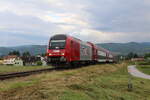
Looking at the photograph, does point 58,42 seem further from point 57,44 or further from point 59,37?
point 59,37

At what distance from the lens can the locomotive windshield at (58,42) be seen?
2600 centimetres

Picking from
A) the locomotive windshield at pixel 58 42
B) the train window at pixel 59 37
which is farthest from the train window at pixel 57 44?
the train window at pixel 59 37

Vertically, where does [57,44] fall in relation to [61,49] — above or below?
above

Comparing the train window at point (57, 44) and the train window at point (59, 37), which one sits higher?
the train window at point (59, 37)

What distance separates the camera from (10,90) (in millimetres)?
9633

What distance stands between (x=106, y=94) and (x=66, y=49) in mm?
14298

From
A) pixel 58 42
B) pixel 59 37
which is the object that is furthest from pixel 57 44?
pixel 59 37

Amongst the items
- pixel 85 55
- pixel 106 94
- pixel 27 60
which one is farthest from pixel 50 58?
pixel 27 60

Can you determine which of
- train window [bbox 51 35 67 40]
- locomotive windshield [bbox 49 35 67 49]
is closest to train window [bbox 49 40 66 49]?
locomotive windshield [bbox 49 35 67 49]

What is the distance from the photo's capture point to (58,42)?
26.4 metres

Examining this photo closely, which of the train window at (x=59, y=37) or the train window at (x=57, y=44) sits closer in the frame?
the train window at (x=57, y=44)

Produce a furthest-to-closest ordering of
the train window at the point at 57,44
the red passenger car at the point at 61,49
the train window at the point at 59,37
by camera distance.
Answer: the train window at the point at 59,37 < the train window at the point at 57,44 < the red passenger car at the point at 61,49

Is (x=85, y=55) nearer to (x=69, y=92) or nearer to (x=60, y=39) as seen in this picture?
(x=60, y=39)

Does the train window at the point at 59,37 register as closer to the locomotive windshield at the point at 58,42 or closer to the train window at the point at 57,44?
the locomotive windshield at the point at 58,42
